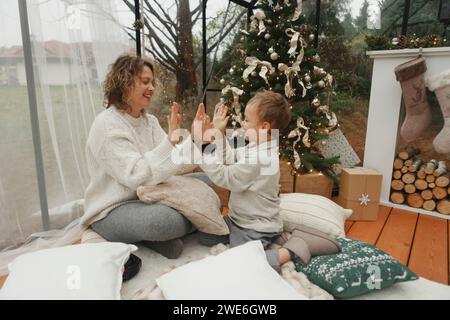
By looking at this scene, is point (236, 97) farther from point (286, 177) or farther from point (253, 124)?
point (253, 124)

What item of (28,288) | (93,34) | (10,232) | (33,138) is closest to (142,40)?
(93,34)

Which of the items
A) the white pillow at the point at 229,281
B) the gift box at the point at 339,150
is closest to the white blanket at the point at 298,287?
the white pillow at the point at 229,281

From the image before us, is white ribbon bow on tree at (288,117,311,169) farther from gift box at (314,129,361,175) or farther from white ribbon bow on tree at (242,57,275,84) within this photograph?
gift box at (314,129,361,175)

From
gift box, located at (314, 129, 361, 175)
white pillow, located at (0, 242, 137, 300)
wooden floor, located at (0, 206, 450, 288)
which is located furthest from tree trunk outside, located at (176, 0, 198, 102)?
white pillow, located at (0, 242, 137, 300)

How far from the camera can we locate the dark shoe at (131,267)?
4.59 ft

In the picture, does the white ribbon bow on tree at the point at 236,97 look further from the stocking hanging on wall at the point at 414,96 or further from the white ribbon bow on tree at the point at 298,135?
the stocking hanging on wall at the point at 414,96

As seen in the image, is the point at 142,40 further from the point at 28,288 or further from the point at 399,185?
the point at 399,185

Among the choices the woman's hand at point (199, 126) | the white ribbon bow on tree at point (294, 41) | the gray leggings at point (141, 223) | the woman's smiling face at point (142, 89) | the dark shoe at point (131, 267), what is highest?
the white ribbon bow on tree at point (294, 41)

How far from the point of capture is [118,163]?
142cm

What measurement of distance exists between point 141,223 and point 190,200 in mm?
250

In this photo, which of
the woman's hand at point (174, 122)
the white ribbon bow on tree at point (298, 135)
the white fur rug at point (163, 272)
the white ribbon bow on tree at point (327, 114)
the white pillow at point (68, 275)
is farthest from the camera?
the white ribbon bow on tree at point (327, 114)

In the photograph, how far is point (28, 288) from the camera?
1.07m

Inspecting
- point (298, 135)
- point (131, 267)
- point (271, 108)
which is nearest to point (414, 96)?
point (298, 135)

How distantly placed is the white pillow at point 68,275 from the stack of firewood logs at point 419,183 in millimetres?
2242
